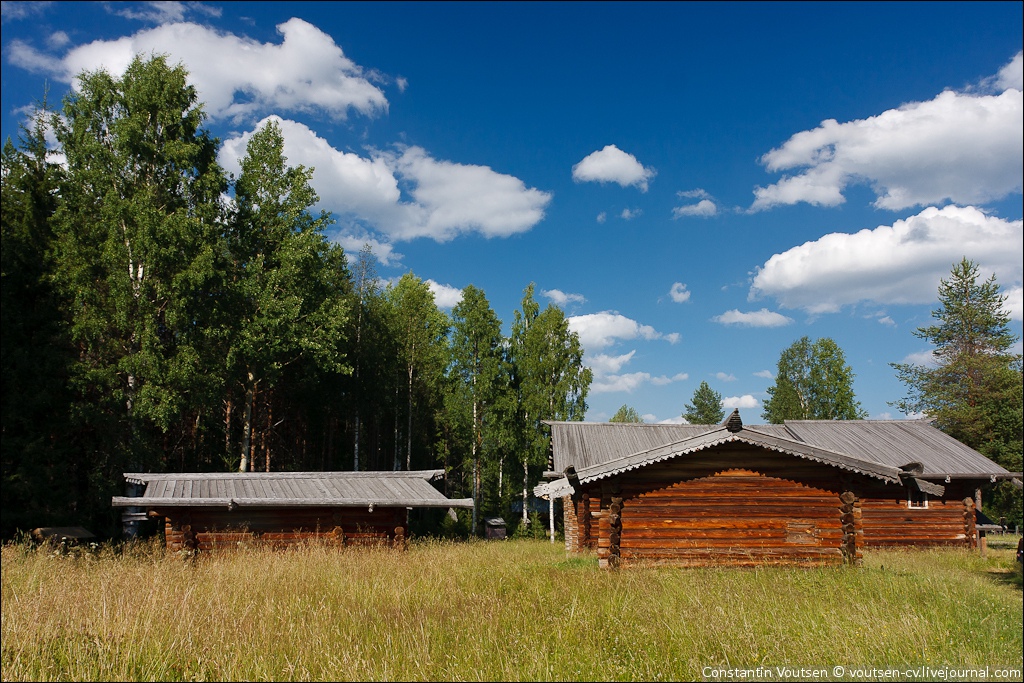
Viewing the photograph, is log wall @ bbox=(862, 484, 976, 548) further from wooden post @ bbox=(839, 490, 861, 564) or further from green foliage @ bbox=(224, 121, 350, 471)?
green foliage @ bbox=(224, 121, 350, 471)

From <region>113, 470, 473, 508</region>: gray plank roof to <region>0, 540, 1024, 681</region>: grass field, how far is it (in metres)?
4.41

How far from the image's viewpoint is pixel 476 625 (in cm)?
719

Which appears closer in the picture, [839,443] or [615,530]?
[615,530]

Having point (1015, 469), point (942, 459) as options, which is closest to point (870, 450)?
point (942, 459)

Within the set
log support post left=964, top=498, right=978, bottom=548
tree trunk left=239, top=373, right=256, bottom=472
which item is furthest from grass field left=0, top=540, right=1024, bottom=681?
tree trunk left=239, top=373, right=256, bottom=472

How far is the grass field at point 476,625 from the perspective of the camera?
592 cm

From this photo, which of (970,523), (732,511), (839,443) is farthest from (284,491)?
(970,523)

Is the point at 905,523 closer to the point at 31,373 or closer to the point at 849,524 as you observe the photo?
the point at 849,524

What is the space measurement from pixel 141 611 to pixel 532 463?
24135 millimetres

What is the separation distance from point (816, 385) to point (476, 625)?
1863 inches

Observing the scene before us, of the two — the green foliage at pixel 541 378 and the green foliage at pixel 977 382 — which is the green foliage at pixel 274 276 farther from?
the green foliage at pixel 977 382

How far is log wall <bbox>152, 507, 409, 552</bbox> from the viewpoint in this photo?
1598 centimetres

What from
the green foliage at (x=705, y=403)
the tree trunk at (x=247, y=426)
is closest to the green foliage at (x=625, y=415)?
the green foliage at (x=705, y=403)

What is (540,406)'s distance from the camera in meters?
30.7
